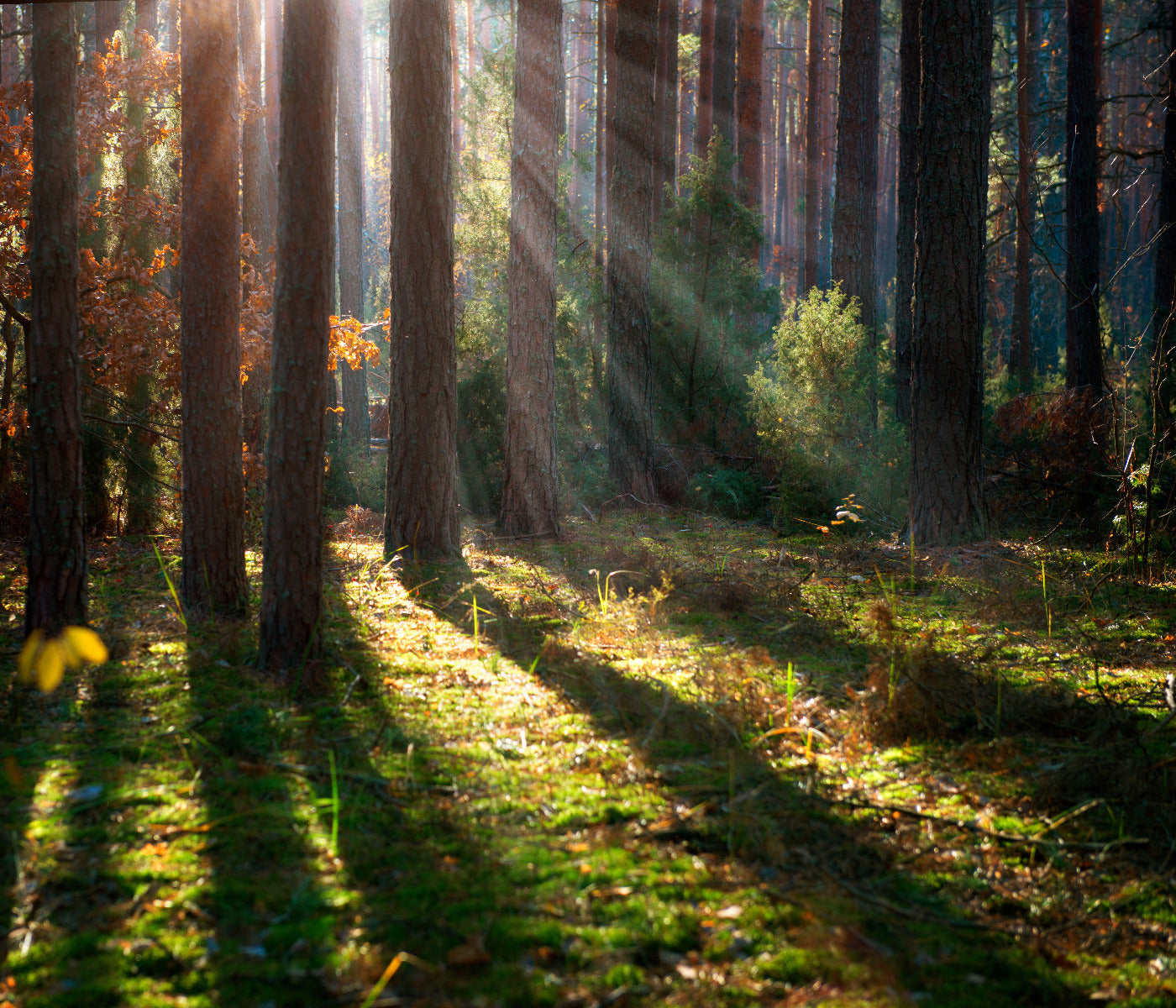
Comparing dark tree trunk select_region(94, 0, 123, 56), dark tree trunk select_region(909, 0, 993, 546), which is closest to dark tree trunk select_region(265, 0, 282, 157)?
dark tree trunk select_region(94, 0, 123, 56)

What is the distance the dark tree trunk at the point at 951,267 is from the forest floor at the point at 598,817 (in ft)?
8.02

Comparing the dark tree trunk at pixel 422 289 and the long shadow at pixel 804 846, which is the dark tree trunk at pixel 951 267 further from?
the long shadow at pixel 804 846

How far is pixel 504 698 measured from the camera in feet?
14.7

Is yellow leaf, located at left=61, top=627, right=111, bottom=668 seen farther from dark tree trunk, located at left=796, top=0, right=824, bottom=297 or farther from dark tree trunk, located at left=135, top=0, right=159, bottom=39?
dark tree trunk, located at left=796, top=0, right=824, bottom=297

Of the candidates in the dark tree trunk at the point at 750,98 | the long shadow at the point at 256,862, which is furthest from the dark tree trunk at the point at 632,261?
the long shadow at the point at 256,862

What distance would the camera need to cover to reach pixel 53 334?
15.9 feet

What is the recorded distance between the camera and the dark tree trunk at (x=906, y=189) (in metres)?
13.1

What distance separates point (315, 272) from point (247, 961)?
3282 mm

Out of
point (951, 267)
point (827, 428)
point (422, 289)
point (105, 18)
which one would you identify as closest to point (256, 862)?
point (422, 289)

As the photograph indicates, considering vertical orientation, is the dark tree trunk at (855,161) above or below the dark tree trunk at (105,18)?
below

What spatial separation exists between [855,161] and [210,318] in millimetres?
12407

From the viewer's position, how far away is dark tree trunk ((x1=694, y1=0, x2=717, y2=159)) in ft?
62.2

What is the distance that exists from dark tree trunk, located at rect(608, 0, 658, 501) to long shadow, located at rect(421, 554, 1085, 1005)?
287 inches

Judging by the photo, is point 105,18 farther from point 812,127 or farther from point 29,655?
point 812,127
